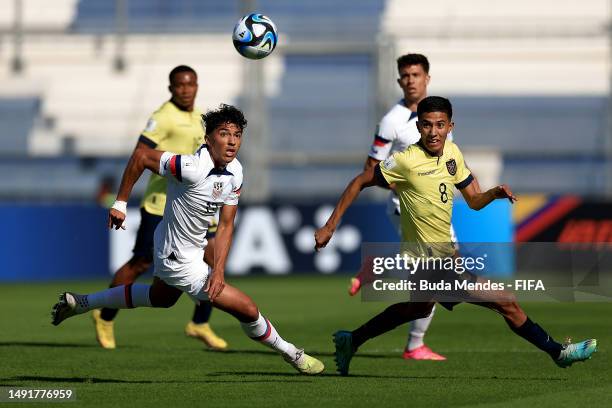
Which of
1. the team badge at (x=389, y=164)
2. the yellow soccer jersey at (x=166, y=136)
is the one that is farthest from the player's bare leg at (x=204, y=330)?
the team badge at (x=389, y=164)

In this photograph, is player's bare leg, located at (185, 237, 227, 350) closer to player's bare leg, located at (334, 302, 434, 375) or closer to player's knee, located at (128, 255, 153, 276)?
player's knee, located at (128, 255, 153, 276)

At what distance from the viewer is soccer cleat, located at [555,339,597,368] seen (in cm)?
910

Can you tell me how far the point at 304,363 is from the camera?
31.0ft

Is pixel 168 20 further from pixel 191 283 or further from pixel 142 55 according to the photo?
pixel 191 283

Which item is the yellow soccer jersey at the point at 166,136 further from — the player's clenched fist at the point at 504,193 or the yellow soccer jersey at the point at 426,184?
the player's clenched fist at the point at 504,193

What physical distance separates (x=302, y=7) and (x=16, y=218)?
621 inches

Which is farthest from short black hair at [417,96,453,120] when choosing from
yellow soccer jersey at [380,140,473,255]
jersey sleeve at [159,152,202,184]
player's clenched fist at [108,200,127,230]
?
player's clenched fist at [108,200,127,230]

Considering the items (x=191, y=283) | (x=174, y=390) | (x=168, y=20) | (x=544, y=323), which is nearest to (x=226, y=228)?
(x=191, y=283)

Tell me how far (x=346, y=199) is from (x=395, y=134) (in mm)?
2011

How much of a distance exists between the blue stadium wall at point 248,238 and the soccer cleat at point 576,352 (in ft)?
37.8

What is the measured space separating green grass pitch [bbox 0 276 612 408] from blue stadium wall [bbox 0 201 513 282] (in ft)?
15.4

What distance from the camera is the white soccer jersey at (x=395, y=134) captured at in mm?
11062

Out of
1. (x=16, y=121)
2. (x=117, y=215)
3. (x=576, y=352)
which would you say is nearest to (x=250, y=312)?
(x=117, y=215)

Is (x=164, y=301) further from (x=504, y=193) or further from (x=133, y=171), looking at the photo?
(x=504, y=193)
